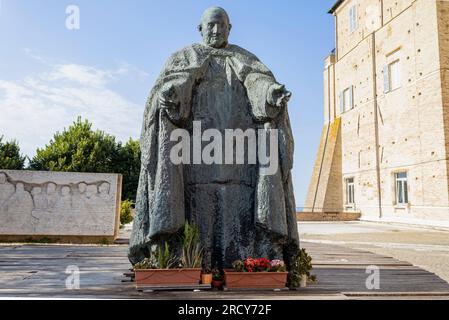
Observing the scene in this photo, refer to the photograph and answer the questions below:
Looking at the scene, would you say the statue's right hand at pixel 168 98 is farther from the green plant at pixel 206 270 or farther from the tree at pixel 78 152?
the tree at pixel 78 152

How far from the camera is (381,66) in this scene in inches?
1078

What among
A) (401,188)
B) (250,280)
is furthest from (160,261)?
(401,188)

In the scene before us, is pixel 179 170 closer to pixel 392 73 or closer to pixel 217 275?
pixel 217 275

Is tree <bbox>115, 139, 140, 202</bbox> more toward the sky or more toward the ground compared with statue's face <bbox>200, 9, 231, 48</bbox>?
more toward the sky

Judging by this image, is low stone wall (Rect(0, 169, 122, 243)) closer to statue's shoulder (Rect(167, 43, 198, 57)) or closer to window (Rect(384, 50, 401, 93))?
statue's shoulder (Rect(167, 43, 198, 57))

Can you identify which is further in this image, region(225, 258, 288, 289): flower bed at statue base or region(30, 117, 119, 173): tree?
region(30, 117, 119, 173): tree

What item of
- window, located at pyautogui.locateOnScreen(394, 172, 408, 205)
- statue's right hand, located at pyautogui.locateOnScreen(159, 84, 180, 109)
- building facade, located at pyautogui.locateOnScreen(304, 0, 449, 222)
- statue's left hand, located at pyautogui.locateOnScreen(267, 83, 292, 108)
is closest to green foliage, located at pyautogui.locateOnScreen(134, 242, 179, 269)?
statue's right hand, located at pyautogui.locateOnScreen(159, 84, 180, 109)

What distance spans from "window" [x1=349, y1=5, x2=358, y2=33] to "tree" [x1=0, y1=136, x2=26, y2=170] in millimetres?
26477

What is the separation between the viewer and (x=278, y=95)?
4.83m

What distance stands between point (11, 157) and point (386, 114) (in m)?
26.3

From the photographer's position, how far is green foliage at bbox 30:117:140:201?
31.0 m
